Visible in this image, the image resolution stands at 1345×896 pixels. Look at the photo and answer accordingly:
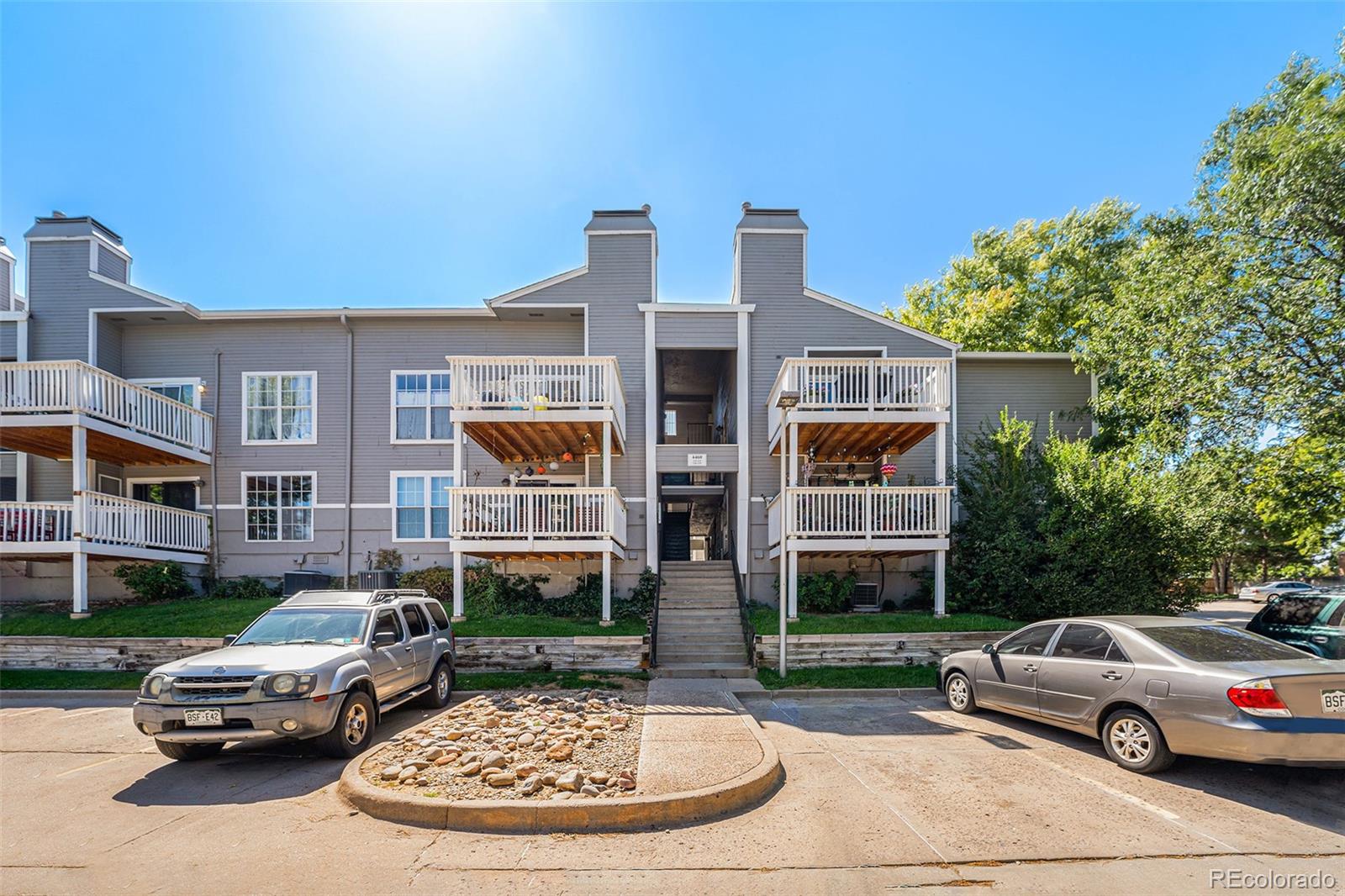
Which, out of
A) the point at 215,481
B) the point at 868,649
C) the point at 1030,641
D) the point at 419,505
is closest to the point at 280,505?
the point at 215,481

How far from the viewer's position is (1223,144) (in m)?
14.9

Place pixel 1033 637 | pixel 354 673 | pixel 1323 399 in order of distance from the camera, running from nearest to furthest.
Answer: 1. pixel 354 673
2. pixel 1033 637
3. pixel 1323 399

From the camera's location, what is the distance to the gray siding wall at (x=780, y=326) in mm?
16422

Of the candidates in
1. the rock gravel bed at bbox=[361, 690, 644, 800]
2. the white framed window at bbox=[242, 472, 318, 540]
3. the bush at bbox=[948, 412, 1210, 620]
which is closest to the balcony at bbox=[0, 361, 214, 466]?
the white framed window at bbox=[242, 472, 318, 540]

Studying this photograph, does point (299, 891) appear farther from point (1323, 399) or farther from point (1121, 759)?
point (1323, 399)

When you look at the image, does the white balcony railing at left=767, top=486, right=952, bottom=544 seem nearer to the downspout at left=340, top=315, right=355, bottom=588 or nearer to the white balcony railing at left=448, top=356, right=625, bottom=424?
the white balcony railing at left=448, top=356, right=625, bottom=424

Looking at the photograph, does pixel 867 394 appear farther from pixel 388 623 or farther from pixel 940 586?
pixel 388 623

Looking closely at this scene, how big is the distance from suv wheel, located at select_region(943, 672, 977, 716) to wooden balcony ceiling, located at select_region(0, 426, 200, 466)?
16.9 m

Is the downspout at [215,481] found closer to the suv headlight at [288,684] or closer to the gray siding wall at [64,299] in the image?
the gray siding wall at [64,299]

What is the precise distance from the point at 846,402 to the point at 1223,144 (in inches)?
406

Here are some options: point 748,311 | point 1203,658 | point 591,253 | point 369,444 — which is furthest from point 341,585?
point 1203,658

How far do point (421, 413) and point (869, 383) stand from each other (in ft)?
35.6

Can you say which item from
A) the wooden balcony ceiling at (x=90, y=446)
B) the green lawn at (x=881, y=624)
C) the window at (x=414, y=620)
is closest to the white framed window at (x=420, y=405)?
the wooden balcony ceiling at (x=90, y=446)

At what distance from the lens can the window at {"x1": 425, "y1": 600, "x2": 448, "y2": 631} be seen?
1028 centimetres
